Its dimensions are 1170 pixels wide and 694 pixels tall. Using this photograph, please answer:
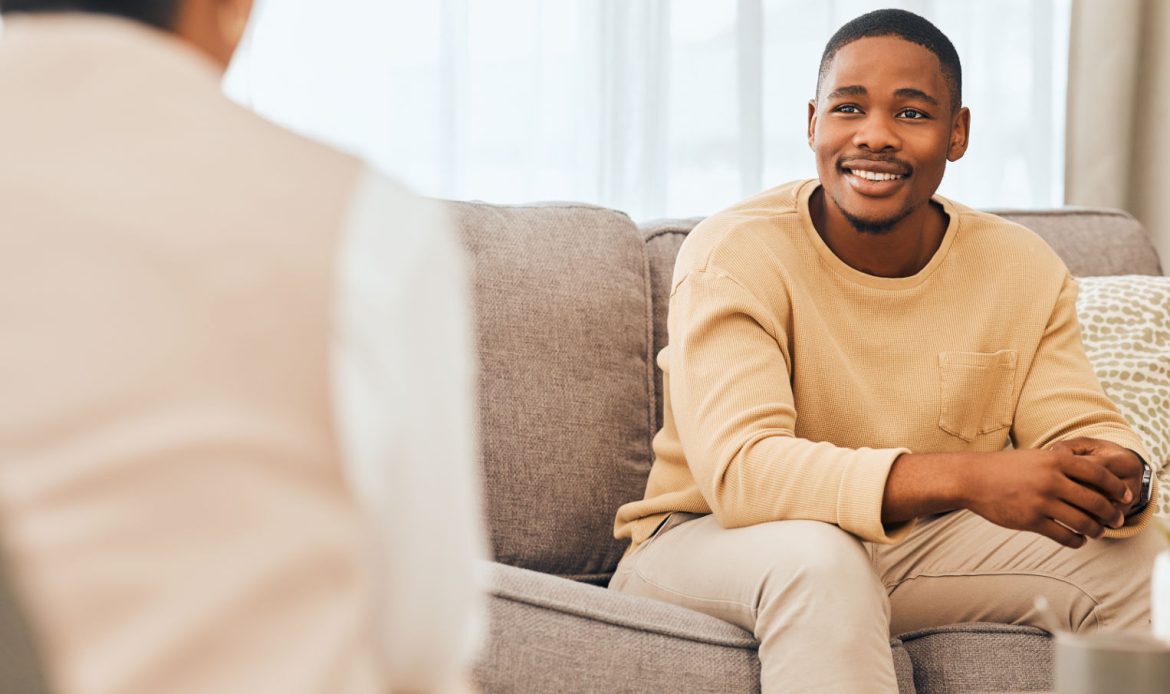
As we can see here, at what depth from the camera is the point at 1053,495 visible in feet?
5.19

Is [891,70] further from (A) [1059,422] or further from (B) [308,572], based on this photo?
(B) [308,572]

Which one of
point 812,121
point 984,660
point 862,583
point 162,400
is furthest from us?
point 812,121

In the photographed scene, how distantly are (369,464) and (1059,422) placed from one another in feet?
4.73

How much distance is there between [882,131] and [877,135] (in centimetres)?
1

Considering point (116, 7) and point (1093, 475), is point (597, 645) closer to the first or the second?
point (1093, 475)

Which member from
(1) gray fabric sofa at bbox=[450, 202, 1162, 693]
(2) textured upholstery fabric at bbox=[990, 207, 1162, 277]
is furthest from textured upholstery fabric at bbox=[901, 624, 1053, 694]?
(2) textured upholstery fabric at bbox=[990, 207, 1162, 277]

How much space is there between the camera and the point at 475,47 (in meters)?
2.77

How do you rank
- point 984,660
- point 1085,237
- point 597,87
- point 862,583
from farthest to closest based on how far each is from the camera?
point 597,87 → point 1085,237 → point 984,660 → point 862,583

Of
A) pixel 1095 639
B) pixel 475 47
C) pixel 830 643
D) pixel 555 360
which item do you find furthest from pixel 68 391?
pixel 475 47

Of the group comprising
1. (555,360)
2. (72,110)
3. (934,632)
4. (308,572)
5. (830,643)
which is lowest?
(934,632)

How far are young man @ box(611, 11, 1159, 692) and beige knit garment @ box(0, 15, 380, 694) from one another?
916 millimetres

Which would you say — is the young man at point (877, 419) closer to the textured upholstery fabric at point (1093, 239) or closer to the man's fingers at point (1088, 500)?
the man's fingers at point (1088, 500)

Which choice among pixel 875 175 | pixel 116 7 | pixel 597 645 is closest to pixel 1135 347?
pixel 875 175

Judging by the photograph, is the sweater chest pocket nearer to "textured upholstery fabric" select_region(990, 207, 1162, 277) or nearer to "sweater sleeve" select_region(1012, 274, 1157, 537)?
"sweater sleeve" select_region(1012, 274, 1157, 537)
